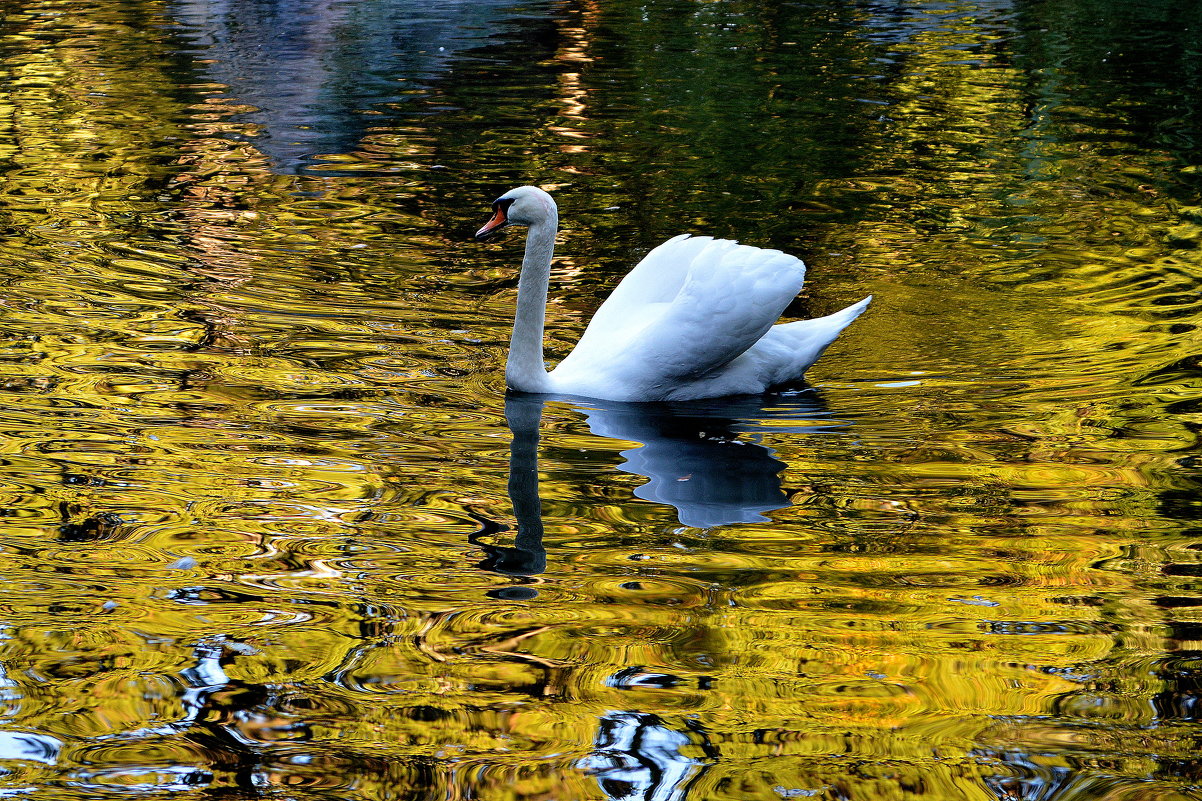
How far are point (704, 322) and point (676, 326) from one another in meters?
0.14

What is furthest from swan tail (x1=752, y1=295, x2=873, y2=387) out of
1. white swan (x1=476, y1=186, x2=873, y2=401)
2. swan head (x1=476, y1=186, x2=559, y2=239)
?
swan head (x1=476, y1=186, x2=559, y2=239)

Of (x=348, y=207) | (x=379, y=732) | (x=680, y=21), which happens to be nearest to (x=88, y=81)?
(x=348, y=207)

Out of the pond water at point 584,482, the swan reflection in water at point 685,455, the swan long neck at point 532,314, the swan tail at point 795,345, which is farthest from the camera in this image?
the swan tail at point 795,345

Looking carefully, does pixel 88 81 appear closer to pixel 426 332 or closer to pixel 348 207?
pixel 348 207

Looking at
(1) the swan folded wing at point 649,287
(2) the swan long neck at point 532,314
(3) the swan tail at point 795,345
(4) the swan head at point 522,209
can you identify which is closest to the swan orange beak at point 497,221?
(4) the swan head at point 522,209

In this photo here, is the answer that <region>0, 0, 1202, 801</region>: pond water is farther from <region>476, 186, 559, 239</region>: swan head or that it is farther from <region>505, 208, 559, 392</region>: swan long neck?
<region>476, 186, 559, 239</region>: swan head

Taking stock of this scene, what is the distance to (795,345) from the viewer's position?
7.67 meters

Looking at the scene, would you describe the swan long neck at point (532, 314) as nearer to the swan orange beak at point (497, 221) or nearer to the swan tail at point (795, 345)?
the swan orange beak at point (497, 221)

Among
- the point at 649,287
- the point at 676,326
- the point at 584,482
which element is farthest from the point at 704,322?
the point at 584,482

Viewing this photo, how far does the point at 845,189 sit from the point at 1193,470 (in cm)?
605

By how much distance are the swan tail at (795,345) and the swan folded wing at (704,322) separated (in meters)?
0.21

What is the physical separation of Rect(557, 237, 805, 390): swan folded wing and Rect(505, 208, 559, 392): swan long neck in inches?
8.3

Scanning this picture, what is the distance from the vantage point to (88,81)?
17.3m

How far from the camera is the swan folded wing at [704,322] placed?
23.7 ft
